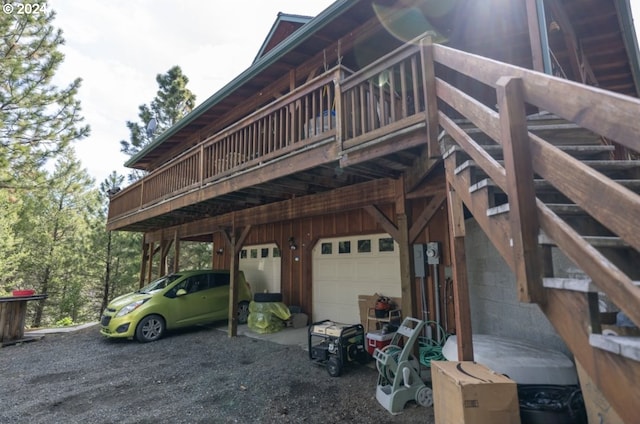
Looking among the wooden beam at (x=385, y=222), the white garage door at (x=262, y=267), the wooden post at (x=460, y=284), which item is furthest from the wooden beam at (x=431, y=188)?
the white garage door at (x=262, y=267)

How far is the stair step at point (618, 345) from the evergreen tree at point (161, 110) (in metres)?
19.7

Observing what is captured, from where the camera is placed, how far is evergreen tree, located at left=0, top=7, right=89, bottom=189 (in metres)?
10.4

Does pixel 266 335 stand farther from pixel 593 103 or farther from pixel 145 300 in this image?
pixel 593 103

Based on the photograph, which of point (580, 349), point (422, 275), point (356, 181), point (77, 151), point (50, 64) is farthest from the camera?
point (77, 151)

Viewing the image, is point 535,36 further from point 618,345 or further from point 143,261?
point 143,261

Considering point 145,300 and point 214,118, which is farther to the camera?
Result: point 214,118

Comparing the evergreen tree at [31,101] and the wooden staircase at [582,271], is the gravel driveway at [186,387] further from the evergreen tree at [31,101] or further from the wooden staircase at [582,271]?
the evergreen tree at [31,101]

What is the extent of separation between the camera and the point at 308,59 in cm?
639

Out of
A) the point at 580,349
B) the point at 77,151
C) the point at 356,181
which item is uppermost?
the point at 77,151

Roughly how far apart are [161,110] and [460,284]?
19131mm

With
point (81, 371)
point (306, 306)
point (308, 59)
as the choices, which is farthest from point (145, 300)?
point (308, 59)

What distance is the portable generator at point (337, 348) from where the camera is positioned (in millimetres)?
4496

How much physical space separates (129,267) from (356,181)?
56.6 feet

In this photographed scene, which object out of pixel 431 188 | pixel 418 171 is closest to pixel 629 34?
pixel 431 188
